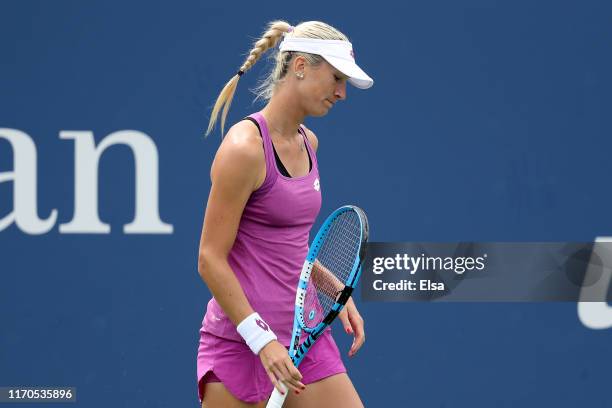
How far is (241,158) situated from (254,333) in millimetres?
413

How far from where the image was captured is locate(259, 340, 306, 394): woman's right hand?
2.54m

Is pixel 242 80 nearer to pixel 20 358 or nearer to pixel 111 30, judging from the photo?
pixel 111 30

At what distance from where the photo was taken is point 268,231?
2713 mm

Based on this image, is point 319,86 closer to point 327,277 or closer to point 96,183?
point 327,277

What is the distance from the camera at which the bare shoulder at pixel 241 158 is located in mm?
2564

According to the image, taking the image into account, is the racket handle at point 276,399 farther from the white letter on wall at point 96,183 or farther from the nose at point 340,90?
the white letter on wall at point 96,183

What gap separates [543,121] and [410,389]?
1.18 m

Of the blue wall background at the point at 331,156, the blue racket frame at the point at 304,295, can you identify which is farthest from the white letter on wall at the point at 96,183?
the blue racket frame at the point at 304,295

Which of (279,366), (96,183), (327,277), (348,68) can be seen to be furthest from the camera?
(96,183)

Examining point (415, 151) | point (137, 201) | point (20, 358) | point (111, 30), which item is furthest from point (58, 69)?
point (415, 151)

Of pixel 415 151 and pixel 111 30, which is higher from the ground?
pixel 111 30

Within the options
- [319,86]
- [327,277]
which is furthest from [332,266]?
[319,86]

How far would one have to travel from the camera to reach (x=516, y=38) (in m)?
4.29

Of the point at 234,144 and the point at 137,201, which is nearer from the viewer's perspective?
the point at 234,144
